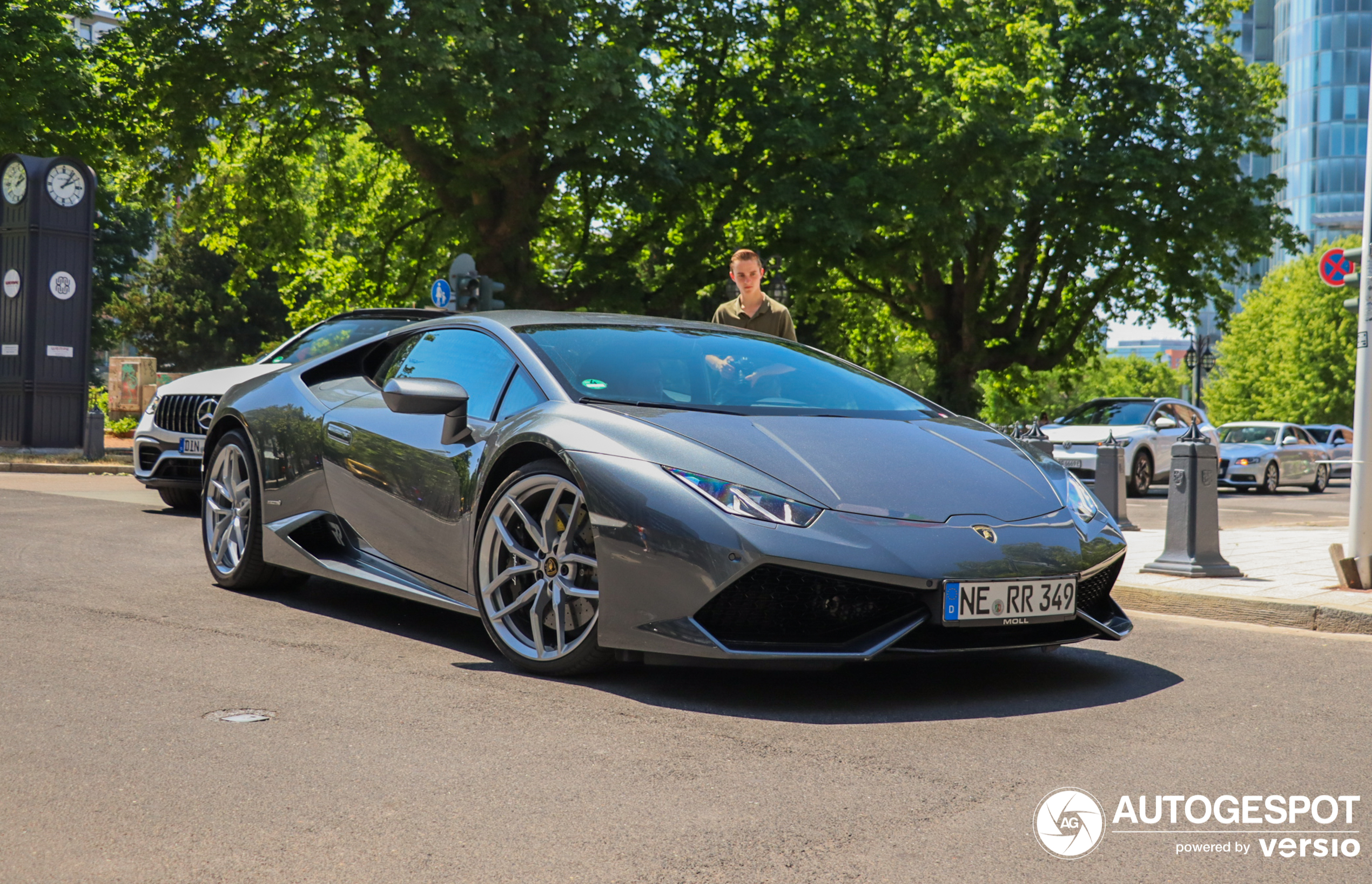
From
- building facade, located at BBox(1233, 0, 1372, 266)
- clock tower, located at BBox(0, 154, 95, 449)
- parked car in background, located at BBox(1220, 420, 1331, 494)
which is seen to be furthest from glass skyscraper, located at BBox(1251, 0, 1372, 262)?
clock tower, located at BBox(0, 154, 95, 449)

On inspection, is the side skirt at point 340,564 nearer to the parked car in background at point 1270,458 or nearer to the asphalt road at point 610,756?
the asphalt road at point 610,756

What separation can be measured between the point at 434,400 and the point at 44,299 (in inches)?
640

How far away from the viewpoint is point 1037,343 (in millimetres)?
31969

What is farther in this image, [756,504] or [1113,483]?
[1113,483]

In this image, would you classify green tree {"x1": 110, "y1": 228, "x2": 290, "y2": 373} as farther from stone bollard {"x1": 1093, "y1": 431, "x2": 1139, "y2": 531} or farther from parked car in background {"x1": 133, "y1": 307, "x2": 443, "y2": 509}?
stone bollard {"x1": 1093, "y1": 431, "x2": 1139, "y2": 531}

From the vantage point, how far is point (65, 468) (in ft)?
56.5

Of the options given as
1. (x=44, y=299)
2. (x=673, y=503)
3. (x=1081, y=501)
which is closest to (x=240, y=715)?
(x=673, y=503)

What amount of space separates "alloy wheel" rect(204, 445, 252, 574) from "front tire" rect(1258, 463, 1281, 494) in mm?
23027

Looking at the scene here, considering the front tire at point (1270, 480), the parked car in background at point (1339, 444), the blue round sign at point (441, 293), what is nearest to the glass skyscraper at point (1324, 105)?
the parked car in background at point (1339, 444)

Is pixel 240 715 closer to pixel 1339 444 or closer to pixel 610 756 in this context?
pixel 610 756

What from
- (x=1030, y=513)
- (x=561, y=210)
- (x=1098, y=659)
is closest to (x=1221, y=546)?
(x=1098, y=659)

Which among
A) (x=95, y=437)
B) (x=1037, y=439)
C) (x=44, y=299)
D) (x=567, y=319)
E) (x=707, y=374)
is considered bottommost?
(x=95, y=437)

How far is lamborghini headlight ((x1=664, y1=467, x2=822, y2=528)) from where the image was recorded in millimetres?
4113

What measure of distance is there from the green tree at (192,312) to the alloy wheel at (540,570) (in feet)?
165
